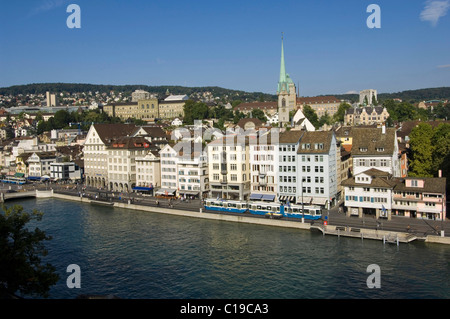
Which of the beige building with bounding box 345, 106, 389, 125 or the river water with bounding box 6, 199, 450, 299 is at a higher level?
the beige building with bounding box 345, 106, 389, 125

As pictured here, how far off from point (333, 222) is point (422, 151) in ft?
67.0

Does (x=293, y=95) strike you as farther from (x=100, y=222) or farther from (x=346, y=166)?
(x=100, y=222)

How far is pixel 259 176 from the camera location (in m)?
60.6

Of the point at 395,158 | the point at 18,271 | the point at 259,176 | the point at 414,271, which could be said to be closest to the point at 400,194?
the point at 395,158

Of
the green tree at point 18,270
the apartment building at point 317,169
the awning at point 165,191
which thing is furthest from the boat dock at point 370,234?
the green tree at point 18,270

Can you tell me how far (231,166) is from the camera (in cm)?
6244

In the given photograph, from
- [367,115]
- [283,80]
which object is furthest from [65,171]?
[367,115]

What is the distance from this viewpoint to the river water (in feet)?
105

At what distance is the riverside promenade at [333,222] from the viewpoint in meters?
42.0

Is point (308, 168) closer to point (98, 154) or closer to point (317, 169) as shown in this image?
point (317, 169)

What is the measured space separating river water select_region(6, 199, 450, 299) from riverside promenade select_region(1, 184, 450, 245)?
868 mm

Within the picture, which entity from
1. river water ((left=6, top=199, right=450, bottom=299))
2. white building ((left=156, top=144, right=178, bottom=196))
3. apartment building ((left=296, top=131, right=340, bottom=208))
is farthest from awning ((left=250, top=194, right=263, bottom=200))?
white building ((left=156, top=144, right=178, bottom=196))

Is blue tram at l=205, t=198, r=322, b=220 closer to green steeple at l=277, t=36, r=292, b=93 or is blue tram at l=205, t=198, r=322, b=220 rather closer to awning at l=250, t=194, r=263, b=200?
awning at l=250, t=194, r=263, b=200

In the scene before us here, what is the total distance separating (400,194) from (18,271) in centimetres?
3888
